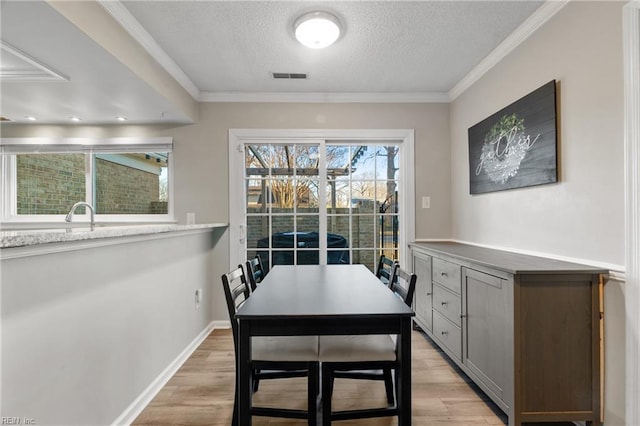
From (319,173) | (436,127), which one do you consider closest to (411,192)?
(436,127)

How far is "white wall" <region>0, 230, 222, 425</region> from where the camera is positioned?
106 centimetres

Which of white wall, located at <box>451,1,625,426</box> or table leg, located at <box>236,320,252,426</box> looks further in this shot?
white wall, located at <box>451,1,625,426</box>

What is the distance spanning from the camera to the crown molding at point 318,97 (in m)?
3.21

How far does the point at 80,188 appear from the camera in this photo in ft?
10.6

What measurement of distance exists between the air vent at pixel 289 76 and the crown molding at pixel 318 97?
330 millimetres

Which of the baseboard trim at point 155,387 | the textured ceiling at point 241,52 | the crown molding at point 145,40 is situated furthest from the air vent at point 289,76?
the baseboard trim at point 155,387

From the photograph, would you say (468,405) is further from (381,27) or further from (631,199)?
(381,27)

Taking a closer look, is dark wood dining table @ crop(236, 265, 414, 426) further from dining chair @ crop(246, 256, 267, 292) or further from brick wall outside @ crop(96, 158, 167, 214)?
brick wall outside @ crop(96, 158, 167, 214)

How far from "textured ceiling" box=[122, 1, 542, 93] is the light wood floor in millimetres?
2458

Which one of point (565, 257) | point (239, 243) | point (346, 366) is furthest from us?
point (239, 243)

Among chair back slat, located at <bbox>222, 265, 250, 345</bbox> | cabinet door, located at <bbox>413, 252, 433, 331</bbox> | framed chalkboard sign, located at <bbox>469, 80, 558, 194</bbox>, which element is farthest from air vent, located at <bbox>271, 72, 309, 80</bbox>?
cabinet door, located at <bbox>413, 252, 433, 331</bbox>

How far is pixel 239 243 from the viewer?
327cm

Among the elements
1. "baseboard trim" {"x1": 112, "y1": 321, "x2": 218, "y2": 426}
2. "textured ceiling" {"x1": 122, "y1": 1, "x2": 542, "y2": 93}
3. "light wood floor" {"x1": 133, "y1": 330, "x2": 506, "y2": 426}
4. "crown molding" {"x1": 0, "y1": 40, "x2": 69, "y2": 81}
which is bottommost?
"light wood floor" {"x1": 133, "y1": 330, "x2": 506, "y2": 426}

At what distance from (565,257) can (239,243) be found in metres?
2.73
